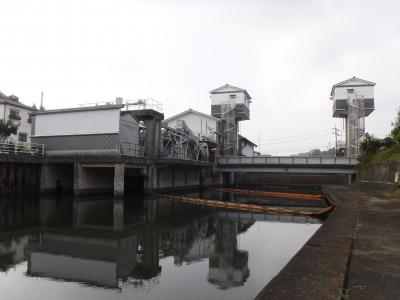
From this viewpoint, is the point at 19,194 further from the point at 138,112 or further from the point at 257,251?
the point at 257,251

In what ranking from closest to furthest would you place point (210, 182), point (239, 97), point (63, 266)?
point (63, 266), point (210, 182), point (239, 97)

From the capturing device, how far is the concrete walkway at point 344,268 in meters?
3.91

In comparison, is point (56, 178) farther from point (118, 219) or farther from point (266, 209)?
point (266, 209)

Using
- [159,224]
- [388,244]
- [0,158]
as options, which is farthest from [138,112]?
[388,244]

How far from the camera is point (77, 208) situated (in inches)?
622

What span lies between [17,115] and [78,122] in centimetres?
1972

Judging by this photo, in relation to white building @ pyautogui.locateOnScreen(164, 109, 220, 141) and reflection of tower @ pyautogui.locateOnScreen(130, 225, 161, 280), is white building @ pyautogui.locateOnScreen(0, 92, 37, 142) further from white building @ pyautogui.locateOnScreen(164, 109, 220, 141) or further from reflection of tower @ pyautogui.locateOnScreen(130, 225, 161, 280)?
reflection of tower @ pyautogui.locateOnScreen(130, 225, 161, 280)

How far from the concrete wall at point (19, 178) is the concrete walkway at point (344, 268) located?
19.2m

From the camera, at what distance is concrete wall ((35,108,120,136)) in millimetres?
23188

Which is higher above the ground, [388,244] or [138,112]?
[138,112]

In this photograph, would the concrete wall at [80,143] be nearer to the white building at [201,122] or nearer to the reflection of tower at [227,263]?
the reflection of tower at [227,263]

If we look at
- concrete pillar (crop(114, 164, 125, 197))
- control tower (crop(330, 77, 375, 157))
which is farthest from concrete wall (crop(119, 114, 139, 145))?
control tower (crop(330, 77, 375, 157))

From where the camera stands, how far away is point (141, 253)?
7980 millimetres

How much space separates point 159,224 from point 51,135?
16406 millimetres
